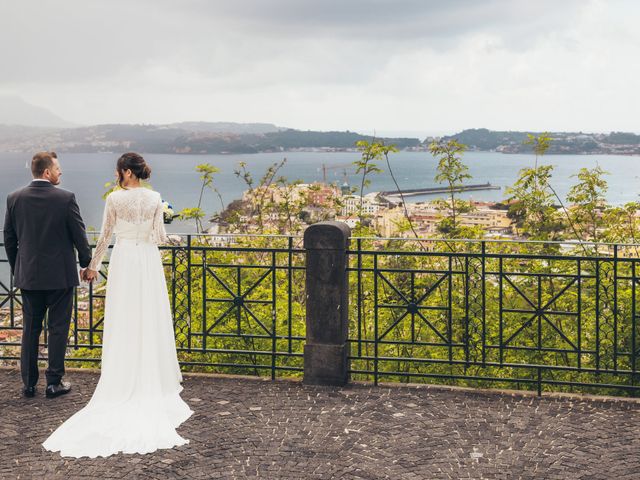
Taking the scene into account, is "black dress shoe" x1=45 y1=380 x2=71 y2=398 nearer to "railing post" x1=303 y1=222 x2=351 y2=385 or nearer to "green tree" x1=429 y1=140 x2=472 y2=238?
"railing post" x1=303 y1=222 x2=351 y2=385

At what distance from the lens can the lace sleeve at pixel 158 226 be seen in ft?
20.5

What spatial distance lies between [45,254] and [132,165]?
106 cm

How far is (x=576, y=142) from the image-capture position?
20.0 m

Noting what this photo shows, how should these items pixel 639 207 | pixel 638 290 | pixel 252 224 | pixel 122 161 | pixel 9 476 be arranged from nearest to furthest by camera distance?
pixel 9 476 → pixel 122 161 → pixel 638 290 → pixel 639 207 → pixel 252 224

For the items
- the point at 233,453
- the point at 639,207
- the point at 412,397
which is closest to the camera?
A: the point at 233,453

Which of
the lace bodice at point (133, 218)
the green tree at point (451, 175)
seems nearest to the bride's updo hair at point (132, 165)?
the lace bodice at point (133, 218)

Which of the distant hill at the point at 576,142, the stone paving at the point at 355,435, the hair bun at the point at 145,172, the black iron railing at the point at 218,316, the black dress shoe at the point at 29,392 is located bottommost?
the stone paving at the point at 355,435

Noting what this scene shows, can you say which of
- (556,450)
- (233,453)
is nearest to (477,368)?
(556,450)

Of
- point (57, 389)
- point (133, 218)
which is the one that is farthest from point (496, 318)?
point (57, 389)

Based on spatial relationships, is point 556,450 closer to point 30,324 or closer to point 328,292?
point 328,292

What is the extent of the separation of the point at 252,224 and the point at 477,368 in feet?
13.7

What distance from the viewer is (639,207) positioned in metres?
9.09

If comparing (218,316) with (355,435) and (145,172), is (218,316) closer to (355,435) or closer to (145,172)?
(145,172)

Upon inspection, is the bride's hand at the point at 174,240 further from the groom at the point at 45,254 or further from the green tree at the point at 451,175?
the green tree at the point at 451,175
